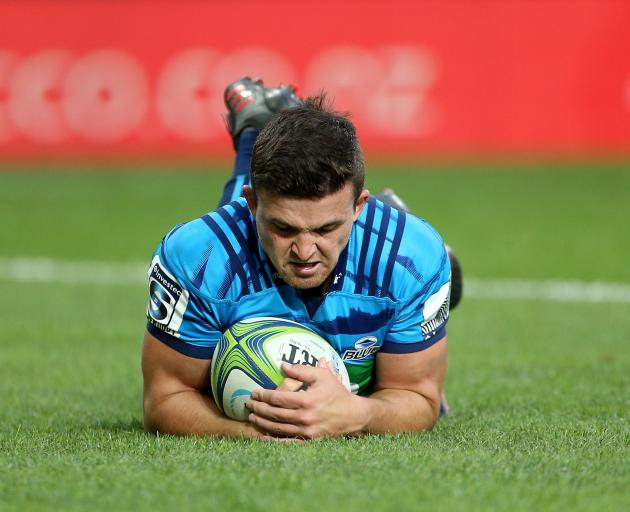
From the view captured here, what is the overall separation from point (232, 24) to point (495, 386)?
12.5m

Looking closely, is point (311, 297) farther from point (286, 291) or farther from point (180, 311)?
point (180, 311)

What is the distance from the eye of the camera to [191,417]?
4.31 metres

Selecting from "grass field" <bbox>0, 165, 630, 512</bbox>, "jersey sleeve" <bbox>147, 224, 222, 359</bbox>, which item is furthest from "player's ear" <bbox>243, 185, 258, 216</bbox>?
"grass field" <bbox>0, 165, 630, 512</bbox>

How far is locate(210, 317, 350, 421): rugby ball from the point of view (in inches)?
164

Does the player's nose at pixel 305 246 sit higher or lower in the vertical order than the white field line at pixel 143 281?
higher

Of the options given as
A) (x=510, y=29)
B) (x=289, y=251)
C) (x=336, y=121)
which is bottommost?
(x=289, y=251)

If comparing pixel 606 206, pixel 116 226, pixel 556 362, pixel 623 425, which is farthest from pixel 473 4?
pixel 623 425

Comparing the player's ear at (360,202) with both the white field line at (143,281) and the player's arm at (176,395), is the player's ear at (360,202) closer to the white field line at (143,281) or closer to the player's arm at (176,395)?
the player's arm at (176,395)

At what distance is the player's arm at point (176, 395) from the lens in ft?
14.1

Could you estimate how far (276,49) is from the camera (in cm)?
1747

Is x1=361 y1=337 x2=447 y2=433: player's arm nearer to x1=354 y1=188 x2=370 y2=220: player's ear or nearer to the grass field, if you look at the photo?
the grass field

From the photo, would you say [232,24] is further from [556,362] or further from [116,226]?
[556,362]

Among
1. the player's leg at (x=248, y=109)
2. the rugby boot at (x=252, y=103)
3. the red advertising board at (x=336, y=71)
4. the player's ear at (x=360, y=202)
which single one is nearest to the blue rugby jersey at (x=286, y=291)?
the player's ear at (x=360, y=202)

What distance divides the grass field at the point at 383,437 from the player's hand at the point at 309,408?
0.09m
